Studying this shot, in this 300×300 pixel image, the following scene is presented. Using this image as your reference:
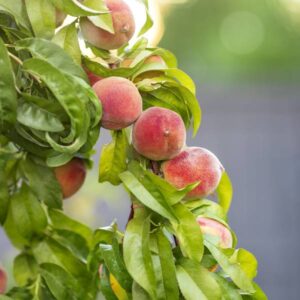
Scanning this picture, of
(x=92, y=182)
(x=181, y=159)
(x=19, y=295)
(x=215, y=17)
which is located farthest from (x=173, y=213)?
(x=215, y=17)

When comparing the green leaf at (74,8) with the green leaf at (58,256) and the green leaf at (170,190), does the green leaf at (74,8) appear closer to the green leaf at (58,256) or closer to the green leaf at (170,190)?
the green leaf at (170,190)

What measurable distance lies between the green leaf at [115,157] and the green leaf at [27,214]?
0.48 ft

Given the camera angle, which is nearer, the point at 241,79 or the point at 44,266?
the point at 44,266

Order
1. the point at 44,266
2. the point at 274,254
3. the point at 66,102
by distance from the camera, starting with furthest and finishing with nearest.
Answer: the point at 274,254
the point at 44,266
the point at 66,102

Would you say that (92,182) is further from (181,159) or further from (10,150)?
(181,159)

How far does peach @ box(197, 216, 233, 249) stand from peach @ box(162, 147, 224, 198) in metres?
0.03

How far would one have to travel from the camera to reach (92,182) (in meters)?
2.07

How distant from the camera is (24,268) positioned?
86 cm

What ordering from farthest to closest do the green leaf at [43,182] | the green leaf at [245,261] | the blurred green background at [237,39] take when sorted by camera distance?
the blurred green background at [237,39] → the green leaf at [43,182] → the green leaf at [245,261]

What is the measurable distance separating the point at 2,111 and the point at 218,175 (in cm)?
23

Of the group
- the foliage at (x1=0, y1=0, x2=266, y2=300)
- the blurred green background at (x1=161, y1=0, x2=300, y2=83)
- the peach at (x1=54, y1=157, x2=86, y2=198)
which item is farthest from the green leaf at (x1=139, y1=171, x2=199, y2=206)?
the blurred green background at (x1=161, y1=0, x2=300, y2=83)

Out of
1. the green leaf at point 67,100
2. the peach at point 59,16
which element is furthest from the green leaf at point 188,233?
the peach at point 59,16

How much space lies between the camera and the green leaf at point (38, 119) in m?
0.61

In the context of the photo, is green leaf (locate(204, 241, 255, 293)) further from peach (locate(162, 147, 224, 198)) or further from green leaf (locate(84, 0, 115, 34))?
green leaf (locate(84, 0, 115, 34))
